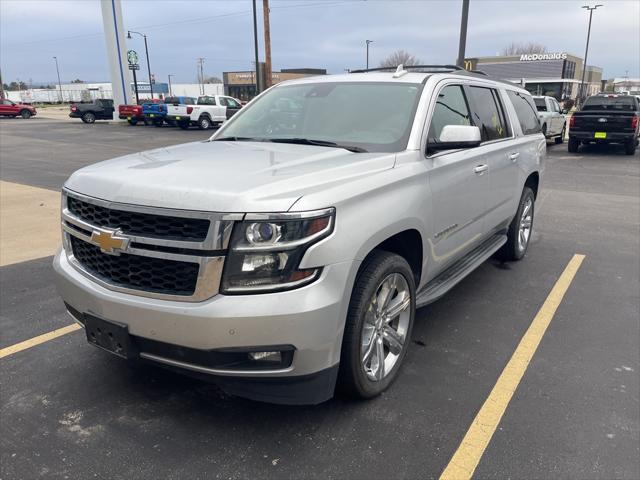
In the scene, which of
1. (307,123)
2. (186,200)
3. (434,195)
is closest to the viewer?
(186,200)

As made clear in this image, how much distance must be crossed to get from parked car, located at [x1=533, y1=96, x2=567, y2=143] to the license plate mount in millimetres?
17836

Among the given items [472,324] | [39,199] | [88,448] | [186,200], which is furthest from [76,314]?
[39,199]

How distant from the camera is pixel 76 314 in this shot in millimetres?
2984

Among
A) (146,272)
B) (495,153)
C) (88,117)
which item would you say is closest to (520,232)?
(495,153)

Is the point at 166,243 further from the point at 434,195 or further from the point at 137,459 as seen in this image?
the point at 434,195

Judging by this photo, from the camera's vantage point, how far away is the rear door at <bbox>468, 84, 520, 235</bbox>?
14.8 ft

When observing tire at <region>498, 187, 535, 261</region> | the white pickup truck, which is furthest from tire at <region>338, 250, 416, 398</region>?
the white pickup truck

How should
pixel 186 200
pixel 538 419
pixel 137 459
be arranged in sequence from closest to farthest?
pixel 186 200 < pixel 137 459 < pixel 538 419

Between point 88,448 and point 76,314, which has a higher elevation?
point 76,314

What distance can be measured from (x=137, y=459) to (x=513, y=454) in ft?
6.22

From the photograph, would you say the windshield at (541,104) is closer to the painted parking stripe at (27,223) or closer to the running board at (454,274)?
A: the running board at (454,274)

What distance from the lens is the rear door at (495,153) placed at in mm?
4504

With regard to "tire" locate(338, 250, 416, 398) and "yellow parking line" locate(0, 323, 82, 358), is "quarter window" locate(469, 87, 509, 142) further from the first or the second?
"yellow parking line" locate(0, 323, 82, 358)

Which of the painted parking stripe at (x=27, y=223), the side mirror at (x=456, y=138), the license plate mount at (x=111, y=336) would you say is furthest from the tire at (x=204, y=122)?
the license plate mount at (x=111, y=336)
